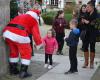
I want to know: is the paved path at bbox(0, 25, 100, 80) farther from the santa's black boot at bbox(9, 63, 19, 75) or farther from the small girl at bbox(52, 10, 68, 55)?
the small girl at bbox(52, 10, 68, 55)

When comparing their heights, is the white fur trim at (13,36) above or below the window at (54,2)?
above

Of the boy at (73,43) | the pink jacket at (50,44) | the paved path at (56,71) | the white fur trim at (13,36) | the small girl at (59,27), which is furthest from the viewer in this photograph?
the small girl at (59,27)

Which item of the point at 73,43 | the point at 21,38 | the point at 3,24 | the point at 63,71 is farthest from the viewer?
the point at 63,71

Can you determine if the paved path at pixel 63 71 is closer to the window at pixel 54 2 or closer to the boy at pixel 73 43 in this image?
the boy at pixel 73 43

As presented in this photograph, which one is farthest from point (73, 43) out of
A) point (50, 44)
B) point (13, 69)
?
point (13, 69)

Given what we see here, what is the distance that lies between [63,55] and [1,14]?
4.31 m

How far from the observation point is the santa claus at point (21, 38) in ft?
32.2

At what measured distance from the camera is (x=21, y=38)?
9.78 meters

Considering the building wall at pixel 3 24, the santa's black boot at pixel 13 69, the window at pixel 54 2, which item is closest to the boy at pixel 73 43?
the santa's black boot at pixel 13 69

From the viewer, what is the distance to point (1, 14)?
32.0ft

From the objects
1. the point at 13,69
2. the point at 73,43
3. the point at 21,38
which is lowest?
the point at 13,69

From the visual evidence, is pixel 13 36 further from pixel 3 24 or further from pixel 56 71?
pixel 56 71

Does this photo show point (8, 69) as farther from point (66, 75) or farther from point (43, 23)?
point (43, 23)

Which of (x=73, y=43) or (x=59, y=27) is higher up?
(x=73, y=43)
